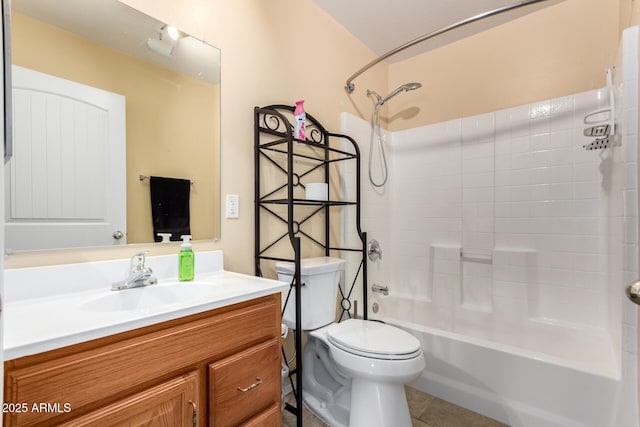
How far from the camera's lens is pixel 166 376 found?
81 centimetres

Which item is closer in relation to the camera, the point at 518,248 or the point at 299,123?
the point at 299,123

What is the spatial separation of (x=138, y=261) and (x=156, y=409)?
553 millimetres

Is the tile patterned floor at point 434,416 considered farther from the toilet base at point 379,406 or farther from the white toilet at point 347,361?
the toilet base at point 379,406

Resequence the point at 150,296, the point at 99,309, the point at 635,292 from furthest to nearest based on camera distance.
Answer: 1. the point at 150,296
2. the point at 99,309
3. the point at 635,292

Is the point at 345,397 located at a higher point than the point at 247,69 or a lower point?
lower

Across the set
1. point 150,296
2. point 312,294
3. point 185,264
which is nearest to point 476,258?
point 312,294

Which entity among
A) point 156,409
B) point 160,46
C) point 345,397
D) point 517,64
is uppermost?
point 517,64

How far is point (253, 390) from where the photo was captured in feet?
3.35

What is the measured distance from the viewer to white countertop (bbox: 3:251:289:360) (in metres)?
0.65

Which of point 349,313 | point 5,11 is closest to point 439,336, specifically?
point 349,313

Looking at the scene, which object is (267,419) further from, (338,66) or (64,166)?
(338,66)

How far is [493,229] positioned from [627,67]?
113 centimetres

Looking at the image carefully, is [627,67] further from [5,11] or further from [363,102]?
[5,11]

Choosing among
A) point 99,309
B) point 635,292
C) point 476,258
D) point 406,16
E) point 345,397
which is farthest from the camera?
point 476,258
